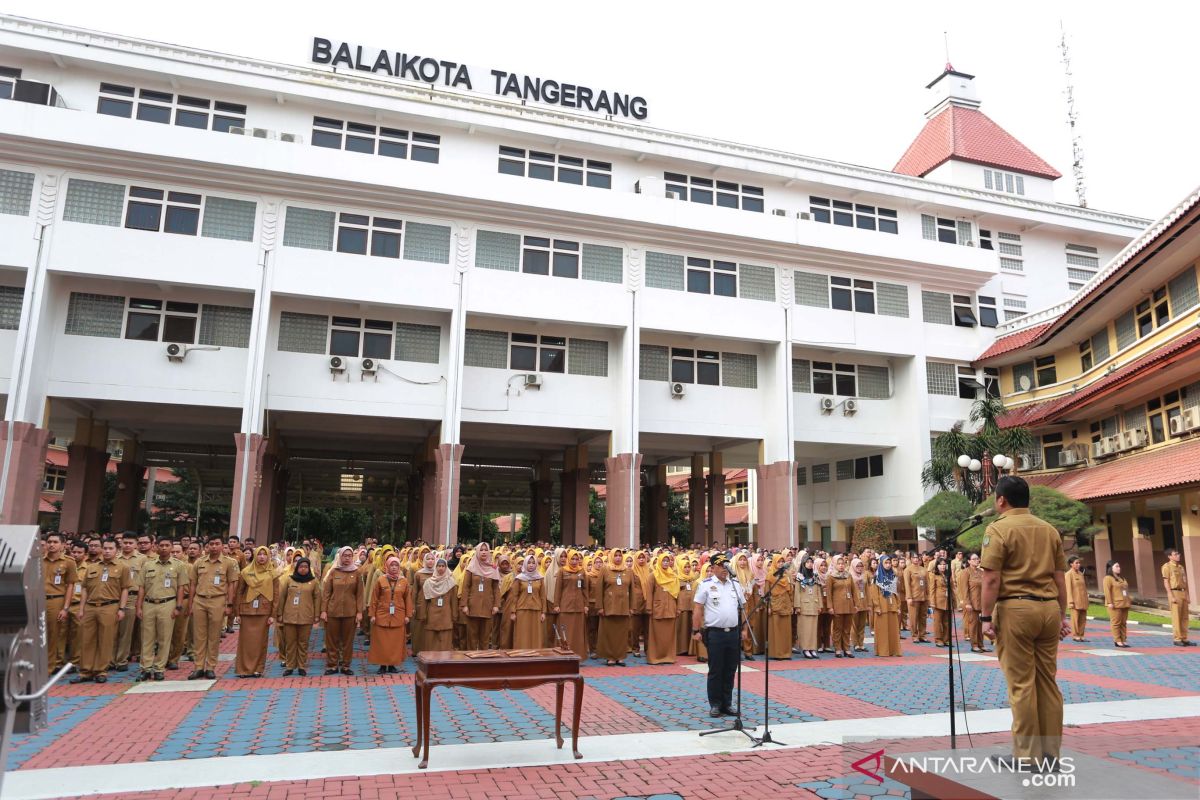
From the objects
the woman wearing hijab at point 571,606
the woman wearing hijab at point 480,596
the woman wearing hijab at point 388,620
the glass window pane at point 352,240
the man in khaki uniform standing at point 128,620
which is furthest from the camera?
the glass window pane at point 352,240

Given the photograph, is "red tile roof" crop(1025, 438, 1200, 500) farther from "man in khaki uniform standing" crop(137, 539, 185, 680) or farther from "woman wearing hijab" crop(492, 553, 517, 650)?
"man in khaki uniform standing" crop(137, 539, 185, 680)

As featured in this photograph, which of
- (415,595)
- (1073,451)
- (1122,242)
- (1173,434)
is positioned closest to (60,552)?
(415,595)

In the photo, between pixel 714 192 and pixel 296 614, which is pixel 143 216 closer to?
pixel 296 614

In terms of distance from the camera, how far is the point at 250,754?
6.11 m

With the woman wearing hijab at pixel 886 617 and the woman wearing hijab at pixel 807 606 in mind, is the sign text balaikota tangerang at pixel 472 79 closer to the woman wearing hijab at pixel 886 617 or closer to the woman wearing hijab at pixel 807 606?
the woman wearing hijab at pixel 807 606

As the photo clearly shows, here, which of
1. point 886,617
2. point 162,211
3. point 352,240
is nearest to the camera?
point 886,617

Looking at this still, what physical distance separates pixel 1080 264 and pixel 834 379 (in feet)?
39.2

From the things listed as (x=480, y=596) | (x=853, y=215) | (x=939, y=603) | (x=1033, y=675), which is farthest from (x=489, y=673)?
(x=853, y=215)

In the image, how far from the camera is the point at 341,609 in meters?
10.3

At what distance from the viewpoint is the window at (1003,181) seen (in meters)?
30.1

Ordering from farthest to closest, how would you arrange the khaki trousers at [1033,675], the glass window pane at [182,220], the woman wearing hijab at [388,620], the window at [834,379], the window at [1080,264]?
the window at [1080,264] → the window at [834,379] → the glass window pane at [182,220] → the woman wearing hijab at [388,620] → the khaki trousers at [1033,675]

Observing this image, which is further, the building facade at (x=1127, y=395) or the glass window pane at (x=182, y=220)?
the glass window pane at (x=182, y=220)

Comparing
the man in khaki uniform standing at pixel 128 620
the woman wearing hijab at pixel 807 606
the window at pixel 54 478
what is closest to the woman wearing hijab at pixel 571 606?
the woman wearing hijab at pixel 807 606

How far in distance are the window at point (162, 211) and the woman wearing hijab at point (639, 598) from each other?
14919mm
